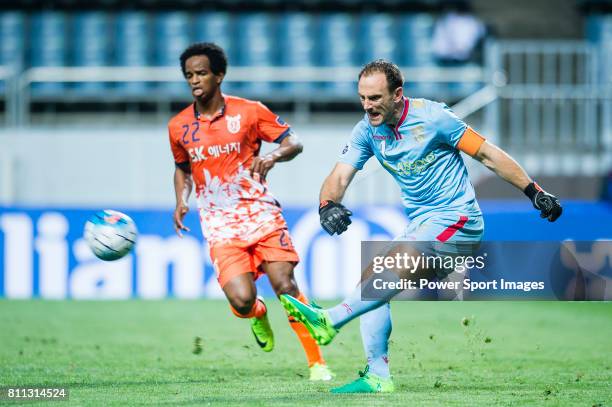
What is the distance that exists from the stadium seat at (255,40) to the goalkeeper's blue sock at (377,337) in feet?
36.6

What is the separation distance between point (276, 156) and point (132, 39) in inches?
422

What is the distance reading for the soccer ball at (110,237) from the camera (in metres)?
7.89

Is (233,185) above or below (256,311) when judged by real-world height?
above

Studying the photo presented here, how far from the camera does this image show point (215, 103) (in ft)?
26.1

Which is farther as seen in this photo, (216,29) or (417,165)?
(216,29)

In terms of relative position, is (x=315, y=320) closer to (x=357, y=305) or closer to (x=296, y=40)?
(x=357, y=305)

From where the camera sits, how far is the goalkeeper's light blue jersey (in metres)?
6.86

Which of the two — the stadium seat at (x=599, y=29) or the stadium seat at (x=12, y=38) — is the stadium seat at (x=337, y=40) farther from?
the stadium seat at (x=12, y=38)

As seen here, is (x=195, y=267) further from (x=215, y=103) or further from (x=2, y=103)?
(x=215, y=103)

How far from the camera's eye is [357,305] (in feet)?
21.9

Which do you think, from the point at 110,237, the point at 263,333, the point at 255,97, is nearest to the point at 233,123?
the point at 110,237

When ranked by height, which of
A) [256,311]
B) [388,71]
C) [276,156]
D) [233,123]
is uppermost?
[388,71]

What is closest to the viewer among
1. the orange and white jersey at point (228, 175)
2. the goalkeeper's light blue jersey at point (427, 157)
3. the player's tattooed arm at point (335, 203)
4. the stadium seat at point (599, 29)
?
the player's tattooed arm at point (335, 203)

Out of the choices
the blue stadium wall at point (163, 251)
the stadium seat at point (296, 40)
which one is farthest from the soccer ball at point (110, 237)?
the stadium seat at point (296, 40)
